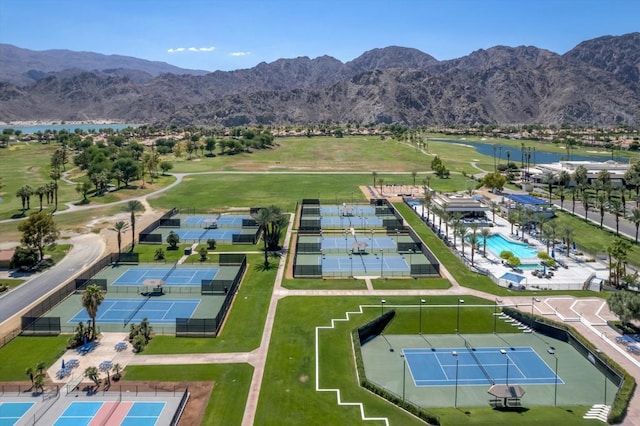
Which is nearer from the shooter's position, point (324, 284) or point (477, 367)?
point (477, 367)

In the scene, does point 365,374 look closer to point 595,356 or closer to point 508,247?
point 595,356

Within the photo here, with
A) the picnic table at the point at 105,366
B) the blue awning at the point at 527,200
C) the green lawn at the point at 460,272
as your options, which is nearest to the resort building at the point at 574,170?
the blue awning at the point at 527,200

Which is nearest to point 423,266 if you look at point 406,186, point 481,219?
point 481,219

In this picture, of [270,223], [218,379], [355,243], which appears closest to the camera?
[218,379]

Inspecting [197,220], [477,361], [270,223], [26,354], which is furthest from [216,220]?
[477,361]

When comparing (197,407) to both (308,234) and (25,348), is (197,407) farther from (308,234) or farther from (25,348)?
(308,234)

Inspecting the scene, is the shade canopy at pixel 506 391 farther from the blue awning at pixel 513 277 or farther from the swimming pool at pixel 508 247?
the swimming pool at pixel 508 247
